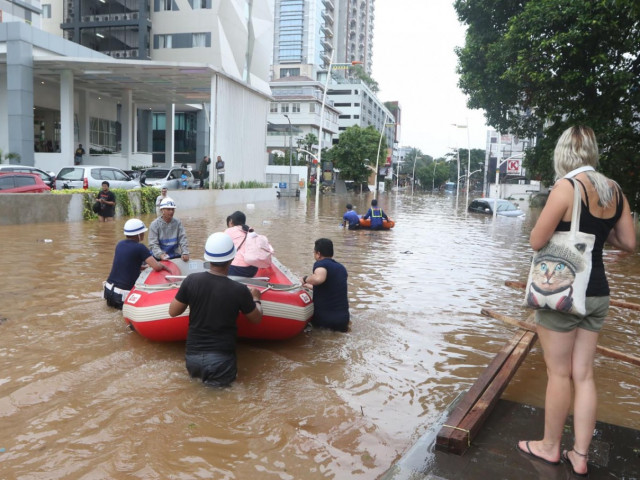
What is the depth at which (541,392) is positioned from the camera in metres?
5.23

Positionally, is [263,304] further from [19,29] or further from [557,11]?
[19,29]

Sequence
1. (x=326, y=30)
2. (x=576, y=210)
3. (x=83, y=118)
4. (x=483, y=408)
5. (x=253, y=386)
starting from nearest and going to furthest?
1. (x=576, y=210)
2. (x=483, y=408)
3. (x=253, y=386)
4. (x=83, y=118)
5. (x=326, y=30)

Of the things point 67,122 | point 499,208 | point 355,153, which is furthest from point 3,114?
point 355,153

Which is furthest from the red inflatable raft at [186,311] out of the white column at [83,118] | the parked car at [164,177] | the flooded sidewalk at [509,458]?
the white column at [83,118]

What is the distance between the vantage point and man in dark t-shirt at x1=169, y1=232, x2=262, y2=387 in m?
4.75

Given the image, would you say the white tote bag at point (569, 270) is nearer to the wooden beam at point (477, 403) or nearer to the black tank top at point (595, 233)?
the black tank top at point (595, 233)

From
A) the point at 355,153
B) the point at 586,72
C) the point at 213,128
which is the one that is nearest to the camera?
the point at 586,72

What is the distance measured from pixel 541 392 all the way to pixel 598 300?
2.42 meters

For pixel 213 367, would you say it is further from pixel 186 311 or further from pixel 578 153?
pixel 578 153

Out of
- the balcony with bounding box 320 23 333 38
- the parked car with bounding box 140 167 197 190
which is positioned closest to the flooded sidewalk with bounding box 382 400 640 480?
the parked car with bounding box 140 167 197 190

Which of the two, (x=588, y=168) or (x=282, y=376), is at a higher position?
(x=588, y=168)

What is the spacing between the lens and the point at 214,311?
15.7ft

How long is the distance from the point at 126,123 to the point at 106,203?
20743mm

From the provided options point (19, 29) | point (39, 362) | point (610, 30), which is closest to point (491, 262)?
point (610, 30)
